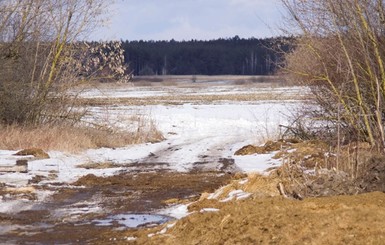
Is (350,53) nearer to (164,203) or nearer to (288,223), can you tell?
(164,203)

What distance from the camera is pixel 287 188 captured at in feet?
34.3

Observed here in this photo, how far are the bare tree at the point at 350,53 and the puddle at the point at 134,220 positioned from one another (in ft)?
21.7

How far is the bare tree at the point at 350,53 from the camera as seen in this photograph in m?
16.5

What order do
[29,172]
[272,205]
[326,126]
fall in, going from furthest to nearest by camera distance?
[326,126] → [29,172] → [272,205]

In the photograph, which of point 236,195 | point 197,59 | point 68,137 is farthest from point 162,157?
point 197,59

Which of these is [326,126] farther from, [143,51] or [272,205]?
[143,51]

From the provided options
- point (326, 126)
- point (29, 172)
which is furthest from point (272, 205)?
point (326, 126)

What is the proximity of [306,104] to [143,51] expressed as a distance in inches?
5140

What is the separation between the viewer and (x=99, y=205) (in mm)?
11828

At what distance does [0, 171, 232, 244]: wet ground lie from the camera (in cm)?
959

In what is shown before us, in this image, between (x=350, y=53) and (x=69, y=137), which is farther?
(x=69, y=137)

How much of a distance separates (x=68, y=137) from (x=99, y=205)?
30.9 ft

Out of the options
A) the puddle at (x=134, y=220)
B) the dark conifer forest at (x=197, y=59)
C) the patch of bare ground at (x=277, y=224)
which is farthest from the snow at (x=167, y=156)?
the dark conifer forest at (x=197, y=59)

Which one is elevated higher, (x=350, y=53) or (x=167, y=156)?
(x=350, y=53)
